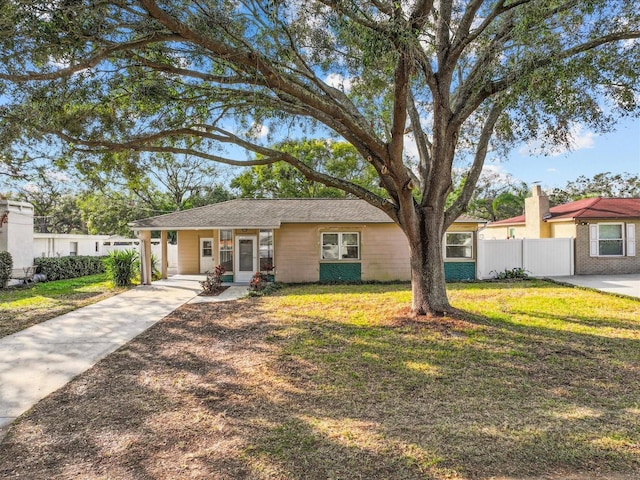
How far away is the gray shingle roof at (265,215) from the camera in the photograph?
49.5 ft

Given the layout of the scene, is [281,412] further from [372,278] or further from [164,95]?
[372,278]

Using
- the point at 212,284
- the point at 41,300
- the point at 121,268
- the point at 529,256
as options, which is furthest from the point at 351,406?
the point at 529,256

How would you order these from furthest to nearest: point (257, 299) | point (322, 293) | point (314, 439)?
point (322, 293) → point (257, 299) → point (314, 439)

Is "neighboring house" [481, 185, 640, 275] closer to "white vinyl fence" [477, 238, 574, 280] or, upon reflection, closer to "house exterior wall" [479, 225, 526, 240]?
"white vinyl fence" [477, 238, 574, 280]

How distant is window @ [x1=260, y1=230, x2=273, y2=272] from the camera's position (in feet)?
52.4

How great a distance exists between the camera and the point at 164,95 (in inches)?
316

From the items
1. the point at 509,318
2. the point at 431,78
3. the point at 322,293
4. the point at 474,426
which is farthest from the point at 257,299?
the point at 474,426

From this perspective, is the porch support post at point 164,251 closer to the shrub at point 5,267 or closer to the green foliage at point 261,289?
the green foliage at point 261,289

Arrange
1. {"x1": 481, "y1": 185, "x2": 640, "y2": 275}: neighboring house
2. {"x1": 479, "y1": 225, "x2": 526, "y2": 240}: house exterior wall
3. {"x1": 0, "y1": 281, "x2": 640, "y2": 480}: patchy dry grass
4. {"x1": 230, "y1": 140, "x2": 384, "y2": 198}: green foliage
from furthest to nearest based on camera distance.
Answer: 1. {"x1": 230, "y1": 140, "x2": 384, "y2": 198}: green foliage
2. {"x1": 479, "y1": 225, "x2": 526, "y2": 240}: house exterior wall
3. {"x1": 481, "y1": 185, "x2": 640, "y2": 275}: neighboring house
4. {"x1": 0, "y1": 281, "x2": 640, "y2": 480}: patchy dry grass

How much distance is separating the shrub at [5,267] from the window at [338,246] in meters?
13.3

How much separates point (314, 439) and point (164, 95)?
7.65m

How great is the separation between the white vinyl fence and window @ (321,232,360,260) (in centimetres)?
582

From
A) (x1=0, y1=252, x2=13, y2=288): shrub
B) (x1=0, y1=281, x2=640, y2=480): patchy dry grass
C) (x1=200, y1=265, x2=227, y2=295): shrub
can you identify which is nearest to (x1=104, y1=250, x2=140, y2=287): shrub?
(x1=0, y1=252, x2=13, y2=288): shrub

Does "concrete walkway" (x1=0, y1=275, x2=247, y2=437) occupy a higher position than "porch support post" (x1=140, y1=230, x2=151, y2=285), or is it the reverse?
"porch support post" (x1=140, y1=230, x2=151, y2=285)
